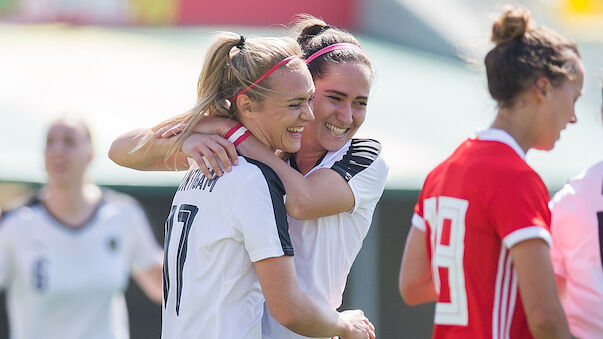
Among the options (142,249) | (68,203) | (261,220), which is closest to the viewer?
(261,220)

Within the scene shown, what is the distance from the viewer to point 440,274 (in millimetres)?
3062

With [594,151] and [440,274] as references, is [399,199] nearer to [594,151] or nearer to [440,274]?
[594,151]

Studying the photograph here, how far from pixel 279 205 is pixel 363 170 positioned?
36 centimetres

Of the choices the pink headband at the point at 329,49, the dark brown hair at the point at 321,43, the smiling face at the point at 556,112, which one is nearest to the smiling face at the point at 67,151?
the dark brown hair at the point at 321,43

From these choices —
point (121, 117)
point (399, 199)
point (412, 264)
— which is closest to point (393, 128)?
point (399, 199)

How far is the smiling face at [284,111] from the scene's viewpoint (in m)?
2.71

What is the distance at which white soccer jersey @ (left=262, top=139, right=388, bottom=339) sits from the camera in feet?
9.11

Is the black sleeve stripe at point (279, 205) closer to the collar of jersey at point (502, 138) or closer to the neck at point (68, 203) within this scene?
the collar of jersey at point (502, 138)

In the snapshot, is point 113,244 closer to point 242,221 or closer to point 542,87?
point 242,221

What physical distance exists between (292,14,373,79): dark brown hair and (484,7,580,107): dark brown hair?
410 millimetres

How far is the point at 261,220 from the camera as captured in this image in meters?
2.56

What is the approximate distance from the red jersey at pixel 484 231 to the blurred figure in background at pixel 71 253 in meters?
2.38

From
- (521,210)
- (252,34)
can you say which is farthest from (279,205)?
(252,34)

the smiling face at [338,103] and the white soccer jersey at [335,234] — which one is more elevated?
the smiling face at [338,103]
